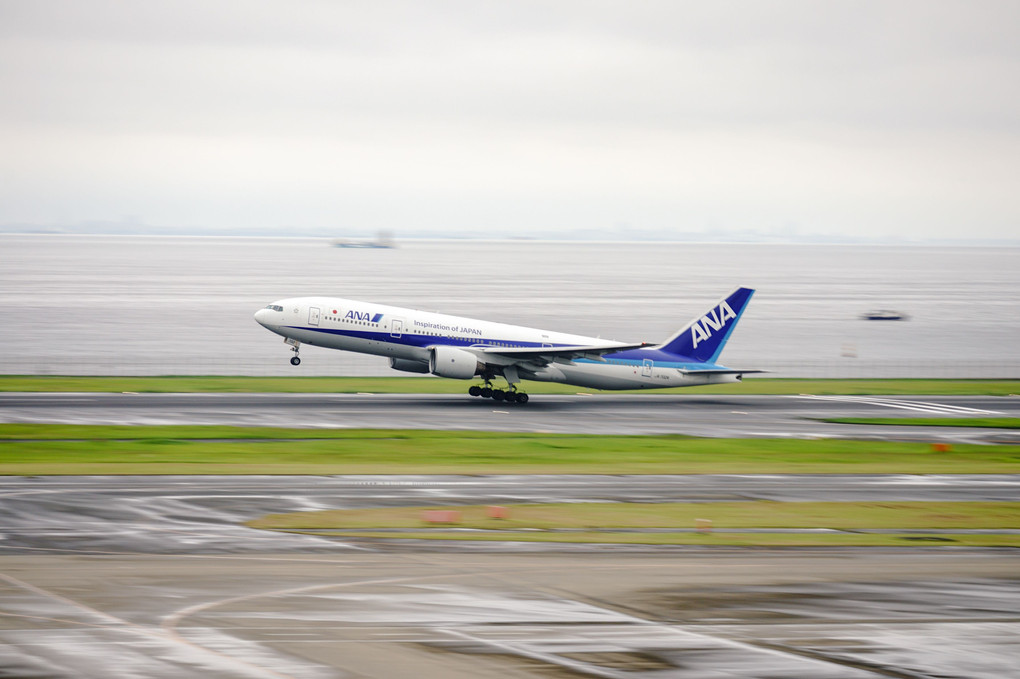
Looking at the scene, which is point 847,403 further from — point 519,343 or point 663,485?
point 663,485

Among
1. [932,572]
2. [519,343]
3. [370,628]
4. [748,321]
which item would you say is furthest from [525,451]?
[748,321]

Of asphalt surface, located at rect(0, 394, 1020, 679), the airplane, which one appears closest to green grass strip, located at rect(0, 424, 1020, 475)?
asphalt surface, located at rect(0, 394, 1020, 679)

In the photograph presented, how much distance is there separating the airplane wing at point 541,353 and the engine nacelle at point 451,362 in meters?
1.00

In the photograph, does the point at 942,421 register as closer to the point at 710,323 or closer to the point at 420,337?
the point at 710,323

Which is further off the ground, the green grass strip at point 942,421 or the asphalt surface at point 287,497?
the green grass strip at point 942,421

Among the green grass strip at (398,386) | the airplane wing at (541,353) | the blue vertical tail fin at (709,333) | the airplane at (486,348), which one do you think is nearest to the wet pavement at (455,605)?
the airplane at (486,348)

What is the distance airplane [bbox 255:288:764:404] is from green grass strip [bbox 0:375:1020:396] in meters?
5.92

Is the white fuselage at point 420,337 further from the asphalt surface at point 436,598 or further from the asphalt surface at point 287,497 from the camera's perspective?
the asphalt surface at point 436,598

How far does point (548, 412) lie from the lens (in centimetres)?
5712

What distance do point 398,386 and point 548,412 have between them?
14898 mm

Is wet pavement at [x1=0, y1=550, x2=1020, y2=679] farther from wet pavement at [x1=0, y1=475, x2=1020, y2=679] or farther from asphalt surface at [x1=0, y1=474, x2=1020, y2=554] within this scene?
asphalt surface at [x1=0, y1=474, x2=1020, y2=554]

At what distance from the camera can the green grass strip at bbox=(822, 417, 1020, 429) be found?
54.2 meters

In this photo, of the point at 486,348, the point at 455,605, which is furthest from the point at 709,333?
the point at 455,605

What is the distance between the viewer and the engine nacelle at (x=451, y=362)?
56.9 metres
